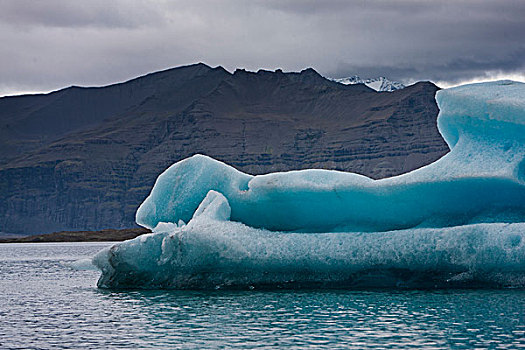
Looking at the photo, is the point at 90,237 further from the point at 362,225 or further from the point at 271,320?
the point at 271,320

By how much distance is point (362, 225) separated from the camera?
23594 mm

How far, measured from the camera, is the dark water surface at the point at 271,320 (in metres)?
15.2

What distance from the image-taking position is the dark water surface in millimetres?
15203

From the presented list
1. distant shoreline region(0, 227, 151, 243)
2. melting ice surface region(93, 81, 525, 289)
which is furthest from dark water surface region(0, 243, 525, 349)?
distant shoreline region(0, 227, 151, 243)

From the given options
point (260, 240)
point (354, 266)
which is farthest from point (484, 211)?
point (260, 240)

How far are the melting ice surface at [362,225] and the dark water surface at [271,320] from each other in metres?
0.56

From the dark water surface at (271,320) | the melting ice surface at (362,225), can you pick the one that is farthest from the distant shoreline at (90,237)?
the dark water surface at (271,320)

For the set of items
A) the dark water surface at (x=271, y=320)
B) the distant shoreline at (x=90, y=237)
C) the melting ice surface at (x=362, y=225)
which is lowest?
the distant shoreline at (x=90, y=237)

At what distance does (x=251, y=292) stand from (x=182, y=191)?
3.89 metres

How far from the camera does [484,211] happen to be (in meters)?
23.1

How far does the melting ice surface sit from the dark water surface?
1.83 feet

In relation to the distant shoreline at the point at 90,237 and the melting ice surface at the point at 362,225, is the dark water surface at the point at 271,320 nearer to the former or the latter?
the melting ice surface at the point at 362,225

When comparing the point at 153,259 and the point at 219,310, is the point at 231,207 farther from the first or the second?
the point at 219,310

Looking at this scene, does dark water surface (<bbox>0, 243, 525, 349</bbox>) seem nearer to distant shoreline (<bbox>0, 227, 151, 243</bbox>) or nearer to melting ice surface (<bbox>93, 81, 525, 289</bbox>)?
melting ice surface (<bbox>93, 81, 525, 289</bbox>)
